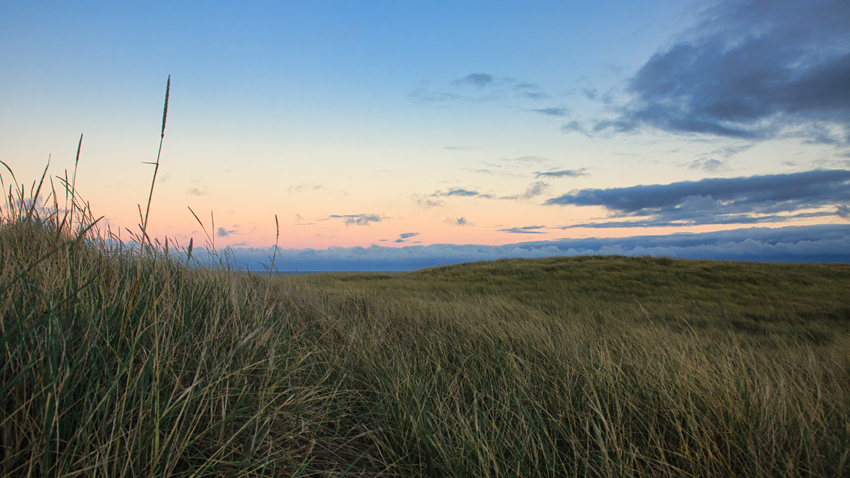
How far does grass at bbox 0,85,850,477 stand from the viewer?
139 cm

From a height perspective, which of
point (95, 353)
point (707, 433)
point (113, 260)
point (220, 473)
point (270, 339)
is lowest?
point (707, 433)

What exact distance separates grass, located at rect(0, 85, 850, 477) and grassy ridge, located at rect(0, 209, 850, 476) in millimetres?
17

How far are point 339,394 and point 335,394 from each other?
0.23 meters

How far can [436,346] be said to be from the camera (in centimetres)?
375

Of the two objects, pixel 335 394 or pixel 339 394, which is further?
pixel 339 394

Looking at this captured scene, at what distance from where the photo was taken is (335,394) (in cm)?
238

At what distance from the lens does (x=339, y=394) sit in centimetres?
259

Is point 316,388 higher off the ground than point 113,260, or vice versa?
point 113,260

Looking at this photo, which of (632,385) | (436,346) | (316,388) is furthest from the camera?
(436,346)

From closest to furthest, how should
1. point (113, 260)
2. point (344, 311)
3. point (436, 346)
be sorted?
point (113, 260) < point (436, 346) < point (344, 311)

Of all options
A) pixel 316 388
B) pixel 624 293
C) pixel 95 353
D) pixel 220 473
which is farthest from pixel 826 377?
pixel 624 293

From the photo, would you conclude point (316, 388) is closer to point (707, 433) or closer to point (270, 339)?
point (270, 339)

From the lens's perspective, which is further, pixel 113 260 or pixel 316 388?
pixel 113 260

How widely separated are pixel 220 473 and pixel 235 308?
4.85ft
